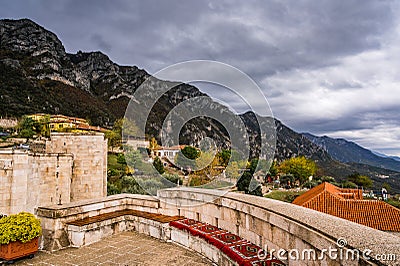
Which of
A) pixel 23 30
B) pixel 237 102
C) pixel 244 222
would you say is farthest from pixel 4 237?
pixel 23 30

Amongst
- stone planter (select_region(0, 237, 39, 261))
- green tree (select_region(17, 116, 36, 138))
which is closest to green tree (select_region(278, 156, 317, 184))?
green tree (select_region(17, 116, 36, 138))

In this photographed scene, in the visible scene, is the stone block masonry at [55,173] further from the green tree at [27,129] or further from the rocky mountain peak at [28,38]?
the rocky mountain peak at [28,38]

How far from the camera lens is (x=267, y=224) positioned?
3871 mm

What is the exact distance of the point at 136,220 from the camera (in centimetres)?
599

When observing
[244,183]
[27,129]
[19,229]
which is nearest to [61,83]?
[27,129]

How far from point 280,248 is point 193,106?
16.9 ft

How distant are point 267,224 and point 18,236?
3503 mm

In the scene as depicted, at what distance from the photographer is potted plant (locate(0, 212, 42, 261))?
169 inches

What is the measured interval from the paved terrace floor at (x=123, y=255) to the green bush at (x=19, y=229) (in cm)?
37

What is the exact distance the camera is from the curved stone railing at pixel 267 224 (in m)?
2.26

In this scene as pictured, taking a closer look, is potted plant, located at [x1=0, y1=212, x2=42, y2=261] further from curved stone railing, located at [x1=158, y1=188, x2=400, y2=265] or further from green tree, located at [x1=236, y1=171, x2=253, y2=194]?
green tree, located at [x1=236, y1=171, x2=253, y2=194]

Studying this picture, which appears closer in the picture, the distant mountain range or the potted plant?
the potted plant

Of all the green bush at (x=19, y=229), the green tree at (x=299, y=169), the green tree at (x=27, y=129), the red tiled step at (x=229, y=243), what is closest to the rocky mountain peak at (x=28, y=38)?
the green tree at (x=27, y=129)

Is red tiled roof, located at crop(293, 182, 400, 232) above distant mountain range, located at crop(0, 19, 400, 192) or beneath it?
beneath
